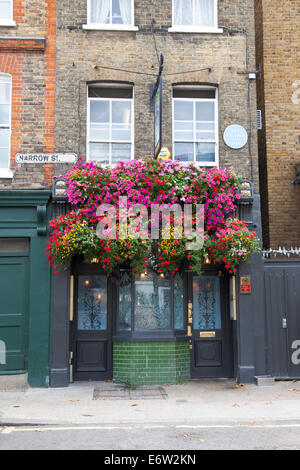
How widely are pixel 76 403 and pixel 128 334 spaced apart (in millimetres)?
2264

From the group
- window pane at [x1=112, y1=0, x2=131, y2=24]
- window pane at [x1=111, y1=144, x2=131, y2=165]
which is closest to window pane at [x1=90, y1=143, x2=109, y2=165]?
window pane at [x1=111, y1=144, x2=131, y2=165]

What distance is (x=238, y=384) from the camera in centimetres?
1104

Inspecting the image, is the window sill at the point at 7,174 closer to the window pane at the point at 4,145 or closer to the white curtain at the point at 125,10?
the window pane at the point at 4,145

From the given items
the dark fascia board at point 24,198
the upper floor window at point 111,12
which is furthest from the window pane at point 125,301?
the upper floor window at point 111,12

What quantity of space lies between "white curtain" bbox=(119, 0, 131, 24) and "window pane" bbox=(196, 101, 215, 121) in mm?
2520

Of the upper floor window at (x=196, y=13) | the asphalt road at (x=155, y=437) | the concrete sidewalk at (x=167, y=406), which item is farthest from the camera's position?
the upper floor window at (x=196, y=13)

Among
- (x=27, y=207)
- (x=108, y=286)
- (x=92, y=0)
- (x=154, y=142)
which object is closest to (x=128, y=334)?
(x=108, y=286)

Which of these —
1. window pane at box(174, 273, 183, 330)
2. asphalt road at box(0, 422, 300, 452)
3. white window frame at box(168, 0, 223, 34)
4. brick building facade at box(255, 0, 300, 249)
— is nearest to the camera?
asphalt road at box(0, 422, 300, 452)

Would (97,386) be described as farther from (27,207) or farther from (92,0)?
(92,0)

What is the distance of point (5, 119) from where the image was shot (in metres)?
11.7

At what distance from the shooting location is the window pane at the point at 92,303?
1164 cm

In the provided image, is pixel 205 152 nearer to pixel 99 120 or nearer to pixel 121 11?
pixel 99 120

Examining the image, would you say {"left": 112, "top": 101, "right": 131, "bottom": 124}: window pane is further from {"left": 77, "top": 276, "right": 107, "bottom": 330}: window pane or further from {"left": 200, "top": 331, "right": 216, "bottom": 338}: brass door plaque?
{"left": 200, "top": 331, "right": 216, "bottom": 338}: brass door plaque

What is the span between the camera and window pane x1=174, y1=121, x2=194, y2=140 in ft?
39.8
